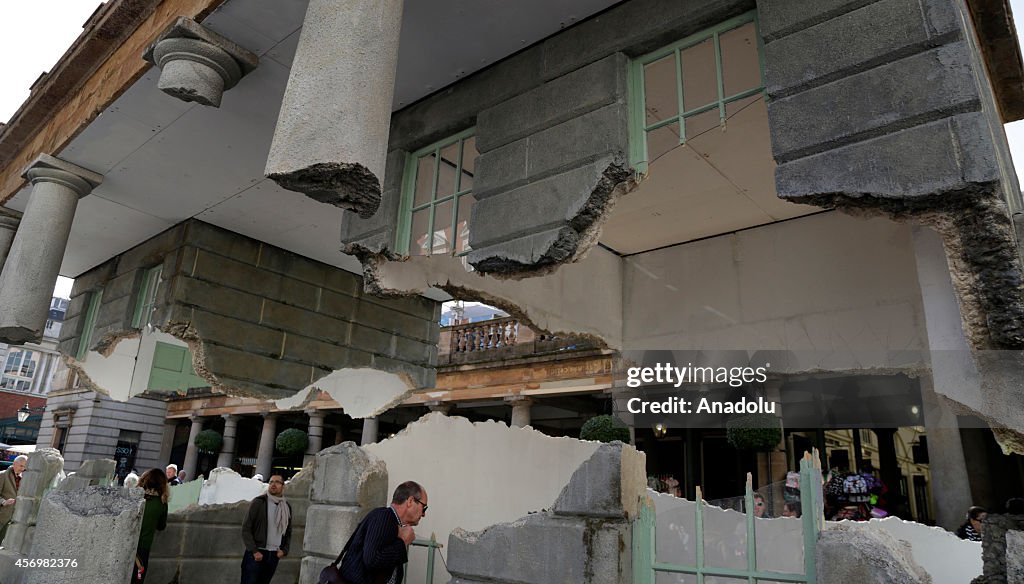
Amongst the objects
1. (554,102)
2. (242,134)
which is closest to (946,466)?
(554,102)

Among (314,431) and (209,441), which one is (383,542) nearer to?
(314,431)

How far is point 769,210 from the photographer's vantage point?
7.98 metres

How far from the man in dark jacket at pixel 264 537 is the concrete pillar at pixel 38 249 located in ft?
9.94

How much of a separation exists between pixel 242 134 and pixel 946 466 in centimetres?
1055

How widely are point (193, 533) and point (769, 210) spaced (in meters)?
7.98

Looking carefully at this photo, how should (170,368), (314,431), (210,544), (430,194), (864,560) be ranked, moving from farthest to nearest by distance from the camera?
(314,431), (170,368), (210,544), (430,194), (864,560)

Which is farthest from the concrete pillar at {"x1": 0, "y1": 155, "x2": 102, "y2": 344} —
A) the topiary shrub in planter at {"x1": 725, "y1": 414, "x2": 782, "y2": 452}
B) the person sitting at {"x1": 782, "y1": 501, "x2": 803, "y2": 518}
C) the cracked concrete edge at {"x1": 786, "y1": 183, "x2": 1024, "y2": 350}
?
the topiary shrub in planter at {"x1": 725, "y1": 414, "x2": 782, "y2": 452}

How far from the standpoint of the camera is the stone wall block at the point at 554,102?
479 centimetres

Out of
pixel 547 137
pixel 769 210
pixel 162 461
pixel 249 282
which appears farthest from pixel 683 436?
pixel 162 461

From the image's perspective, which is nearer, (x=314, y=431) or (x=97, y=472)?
(x=97, y=472)

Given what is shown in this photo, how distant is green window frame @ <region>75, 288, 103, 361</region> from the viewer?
1048 cm

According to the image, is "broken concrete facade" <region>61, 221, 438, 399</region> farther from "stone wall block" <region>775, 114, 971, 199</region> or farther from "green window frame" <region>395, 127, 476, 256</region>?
"stone wall block" <region>775, 114, 971, 199</region>

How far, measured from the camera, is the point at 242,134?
22.3 ft

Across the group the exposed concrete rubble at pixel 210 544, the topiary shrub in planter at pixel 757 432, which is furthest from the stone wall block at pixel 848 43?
the topiary shrub in planter at pixel 757 432
